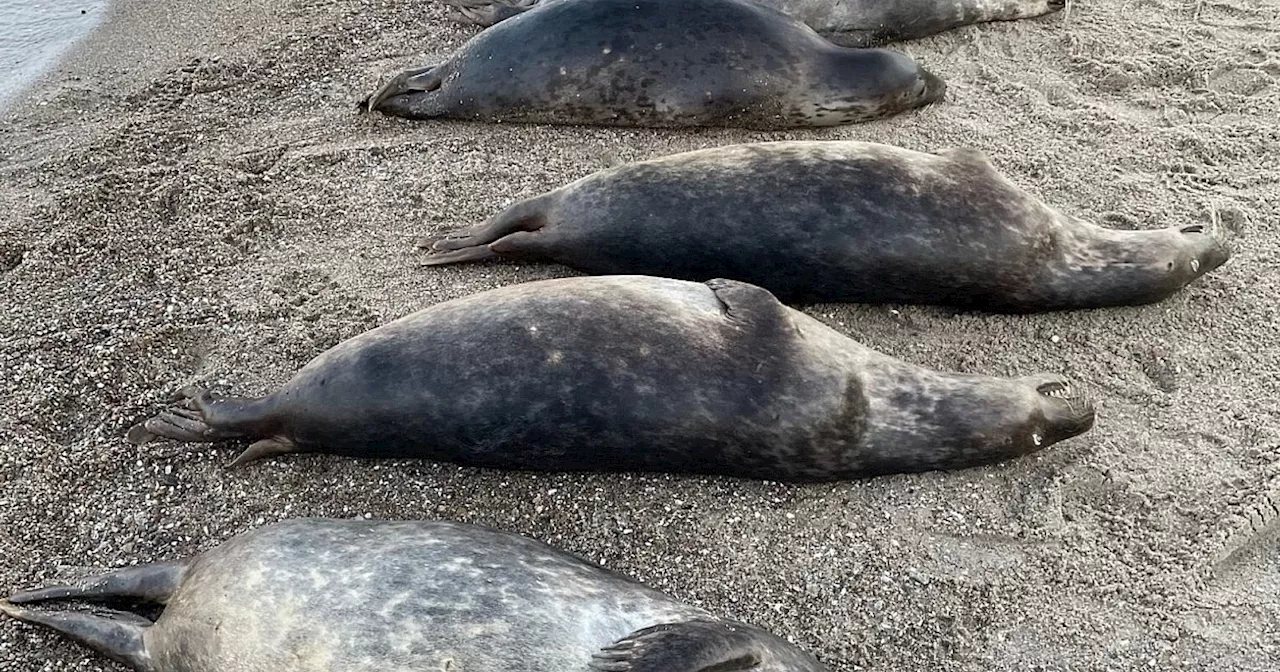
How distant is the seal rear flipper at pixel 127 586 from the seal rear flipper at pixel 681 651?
1314 mm

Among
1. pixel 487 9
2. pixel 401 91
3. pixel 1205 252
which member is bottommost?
pixel 1205 252

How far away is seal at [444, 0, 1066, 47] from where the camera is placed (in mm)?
5602

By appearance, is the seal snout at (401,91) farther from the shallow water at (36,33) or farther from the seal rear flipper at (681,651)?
the seal rear flipper at (681,651)

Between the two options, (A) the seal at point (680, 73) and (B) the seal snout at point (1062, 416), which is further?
(A) the seal at point (680, 73)

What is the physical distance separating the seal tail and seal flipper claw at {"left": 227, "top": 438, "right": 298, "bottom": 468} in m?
1.06

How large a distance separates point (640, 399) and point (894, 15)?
3311 mm

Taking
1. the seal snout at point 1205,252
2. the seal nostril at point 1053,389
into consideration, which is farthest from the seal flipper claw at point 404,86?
the seal snout at point 1205,252

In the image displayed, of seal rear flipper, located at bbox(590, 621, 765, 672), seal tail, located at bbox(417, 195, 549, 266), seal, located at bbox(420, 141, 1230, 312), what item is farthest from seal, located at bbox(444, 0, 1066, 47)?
seal rear flipper, located at bbox(590, 621, 765, 672)

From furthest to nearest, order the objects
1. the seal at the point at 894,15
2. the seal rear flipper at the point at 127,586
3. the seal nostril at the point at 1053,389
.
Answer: the seal at the point at 894,15 → the seal nostril at the point at 1053,389 → the seal rear flipper at the point at 127,586

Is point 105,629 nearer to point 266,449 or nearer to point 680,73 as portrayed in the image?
point 266,449

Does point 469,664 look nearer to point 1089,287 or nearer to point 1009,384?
point 1009,384

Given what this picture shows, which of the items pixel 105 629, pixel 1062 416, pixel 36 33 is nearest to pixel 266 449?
pixel 105 629

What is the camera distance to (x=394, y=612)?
263cm

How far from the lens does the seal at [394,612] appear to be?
2.54 metres
